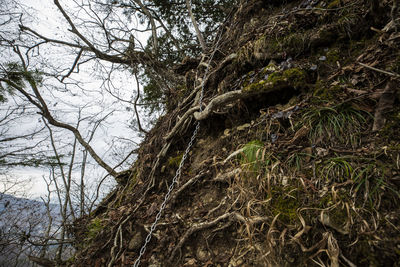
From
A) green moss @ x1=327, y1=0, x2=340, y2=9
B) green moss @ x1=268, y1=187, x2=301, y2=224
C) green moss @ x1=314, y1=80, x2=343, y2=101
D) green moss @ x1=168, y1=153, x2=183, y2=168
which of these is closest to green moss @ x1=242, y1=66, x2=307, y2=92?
green moss @ x1=314, y1=80, x2=343, y2=101

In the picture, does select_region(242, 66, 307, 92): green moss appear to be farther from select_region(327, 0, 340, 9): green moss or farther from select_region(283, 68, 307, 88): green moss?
select_region(327, 0, 340, 9): green moss

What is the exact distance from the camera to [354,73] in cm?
170

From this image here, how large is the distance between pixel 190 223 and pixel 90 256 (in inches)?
63.0

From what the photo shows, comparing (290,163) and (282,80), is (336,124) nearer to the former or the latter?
(290,163)

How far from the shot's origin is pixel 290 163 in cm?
154

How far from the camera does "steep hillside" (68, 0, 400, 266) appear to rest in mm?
1104

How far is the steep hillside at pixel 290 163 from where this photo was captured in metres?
1.10

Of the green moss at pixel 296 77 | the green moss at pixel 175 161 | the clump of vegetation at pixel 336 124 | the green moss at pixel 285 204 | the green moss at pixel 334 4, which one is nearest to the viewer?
the green moss at pixel 285 204

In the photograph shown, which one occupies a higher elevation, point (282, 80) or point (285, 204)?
point (282, 80)

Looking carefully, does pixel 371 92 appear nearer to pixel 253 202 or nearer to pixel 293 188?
pixel 293 188

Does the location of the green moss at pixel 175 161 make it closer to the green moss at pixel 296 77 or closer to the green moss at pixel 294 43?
the green moss at pixel 296 77

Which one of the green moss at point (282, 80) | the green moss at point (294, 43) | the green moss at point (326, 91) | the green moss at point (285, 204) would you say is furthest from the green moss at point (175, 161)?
the green moss at point (294, 43)

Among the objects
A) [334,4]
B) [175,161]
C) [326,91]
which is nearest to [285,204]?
[326,91]

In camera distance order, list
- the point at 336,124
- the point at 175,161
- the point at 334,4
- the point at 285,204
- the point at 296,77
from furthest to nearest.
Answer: the point at 175,161 < the point at 334,4 < the point at 296,77 < the point at 336,124 < the point at 285,204
